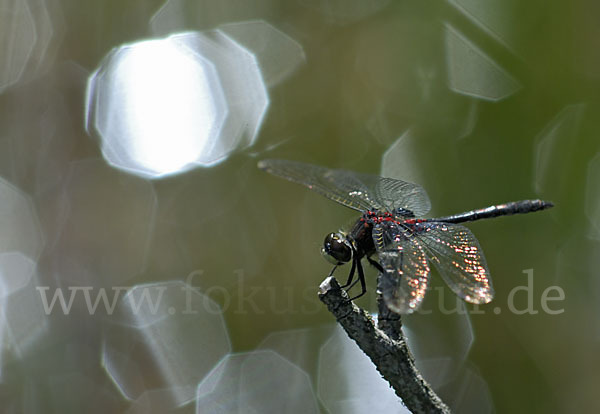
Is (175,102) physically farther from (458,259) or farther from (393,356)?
(393,356)

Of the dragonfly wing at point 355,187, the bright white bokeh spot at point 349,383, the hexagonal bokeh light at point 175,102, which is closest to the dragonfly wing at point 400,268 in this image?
the dragonfly wing at point 355,187

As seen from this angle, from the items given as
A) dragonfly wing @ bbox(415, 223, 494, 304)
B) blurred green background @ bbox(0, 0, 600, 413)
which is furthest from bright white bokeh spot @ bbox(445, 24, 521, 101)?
dragonfly wing @ bbox(415, 223, 494, 304)

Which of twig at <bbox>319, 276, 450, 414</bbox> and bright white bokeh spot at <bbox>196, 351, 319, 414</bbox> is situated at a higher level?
twig at <bbox>319, 276, 450, 414</bbox>

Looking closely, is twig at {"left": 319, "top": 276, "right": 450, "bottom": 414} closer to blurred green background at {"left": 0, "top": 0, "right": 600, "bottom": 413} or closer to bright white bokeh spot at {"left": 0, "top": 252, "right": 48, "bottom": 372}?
blurred green background at {"left": 0, "top": 0, "right": 600, "bottom": 413}

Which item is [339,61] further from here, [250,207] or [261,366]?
[261,366]

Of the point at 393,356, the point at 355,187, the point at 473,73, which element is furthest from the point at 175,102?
the point at 393,356

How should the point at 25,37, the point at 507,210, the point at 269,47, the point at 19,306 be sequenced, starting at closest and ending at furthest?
the point at 507,210 < the point at 19,306 < the point at 25,37 < the point at 269,47
